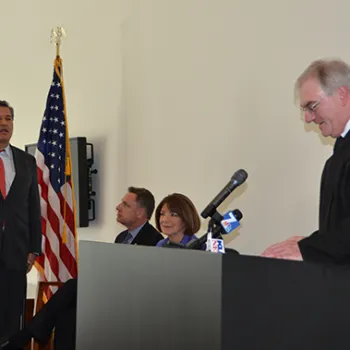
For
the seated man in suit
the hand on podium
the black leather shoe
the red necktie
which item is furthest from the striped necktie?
the hand on podium

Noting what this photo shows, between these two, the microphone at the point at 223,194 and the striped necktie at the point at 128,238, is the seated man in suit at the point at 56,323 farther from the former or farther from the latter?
the microphone at the point at 223,194

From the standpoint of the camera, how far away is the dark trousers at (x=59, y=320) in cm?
420

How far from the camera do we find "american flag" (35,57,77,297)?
17.9ft

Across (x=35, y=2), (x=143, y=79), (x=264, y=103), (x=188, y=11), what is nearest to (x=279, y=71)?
(x=264, y=103)

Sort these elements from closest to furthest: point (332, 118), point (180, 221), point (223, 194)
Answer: point (223, 194)
point (332, 118)
point (180, 221)

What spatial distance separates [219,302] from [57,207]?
405 centimetres

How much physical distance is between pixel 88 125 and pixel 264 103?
2.15m

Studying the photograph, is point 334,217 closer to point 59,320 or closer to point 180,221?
point 180,221

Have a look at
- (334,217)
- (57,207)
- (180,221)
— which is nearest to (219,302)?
(334,217)

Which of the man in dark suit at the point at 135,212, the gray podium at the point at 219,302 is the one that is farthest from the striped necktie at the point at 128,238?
the gray podium at the point at 219,302

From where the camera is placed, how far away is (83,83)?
20.2ft

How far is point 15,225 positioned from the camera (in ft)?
13.9

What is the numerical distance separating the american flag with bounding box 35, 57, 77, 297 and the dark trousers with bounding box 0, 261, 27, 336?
1.13 meters

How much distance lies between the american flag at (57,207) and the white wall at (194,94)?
1.52ft
